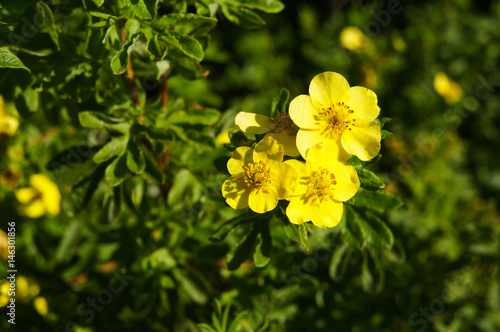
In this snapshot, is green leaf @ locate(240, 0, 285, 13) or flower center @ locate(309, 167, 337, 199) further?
green leaf @ locate(240, 0, 285, 13)

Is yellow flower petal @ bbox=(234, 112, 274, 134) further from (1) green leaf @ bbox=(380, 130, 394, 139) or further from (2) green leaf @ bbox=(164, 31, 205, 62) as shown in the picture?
(1) green leaf @ bbox=(380, 130, 394, 139)

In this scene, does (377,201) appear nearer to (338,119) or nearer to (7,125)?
(338,119)

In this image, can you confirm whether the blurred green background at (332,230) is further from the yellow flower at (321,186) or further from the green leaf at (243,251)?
the yellow flower at (321,186)

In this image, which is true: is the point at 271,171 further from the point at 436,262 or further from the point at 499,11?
the point at 499,11

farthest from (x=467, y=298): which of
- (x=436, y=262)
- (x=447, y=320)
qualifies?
(x=436, y=262)

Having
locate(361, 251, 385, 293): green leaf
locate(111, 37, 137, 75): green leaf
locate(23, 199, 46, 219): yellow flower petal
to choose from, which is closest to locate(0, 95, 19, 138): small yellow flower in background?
locate(23, 199, 46, 219): yellow flower petal

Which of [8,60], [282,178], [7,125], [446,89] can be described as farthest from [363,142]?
[446,89]

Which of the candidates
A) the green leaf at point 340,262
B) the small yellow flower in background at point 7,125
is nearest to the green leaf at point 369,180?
the green leaf at point 340,262
